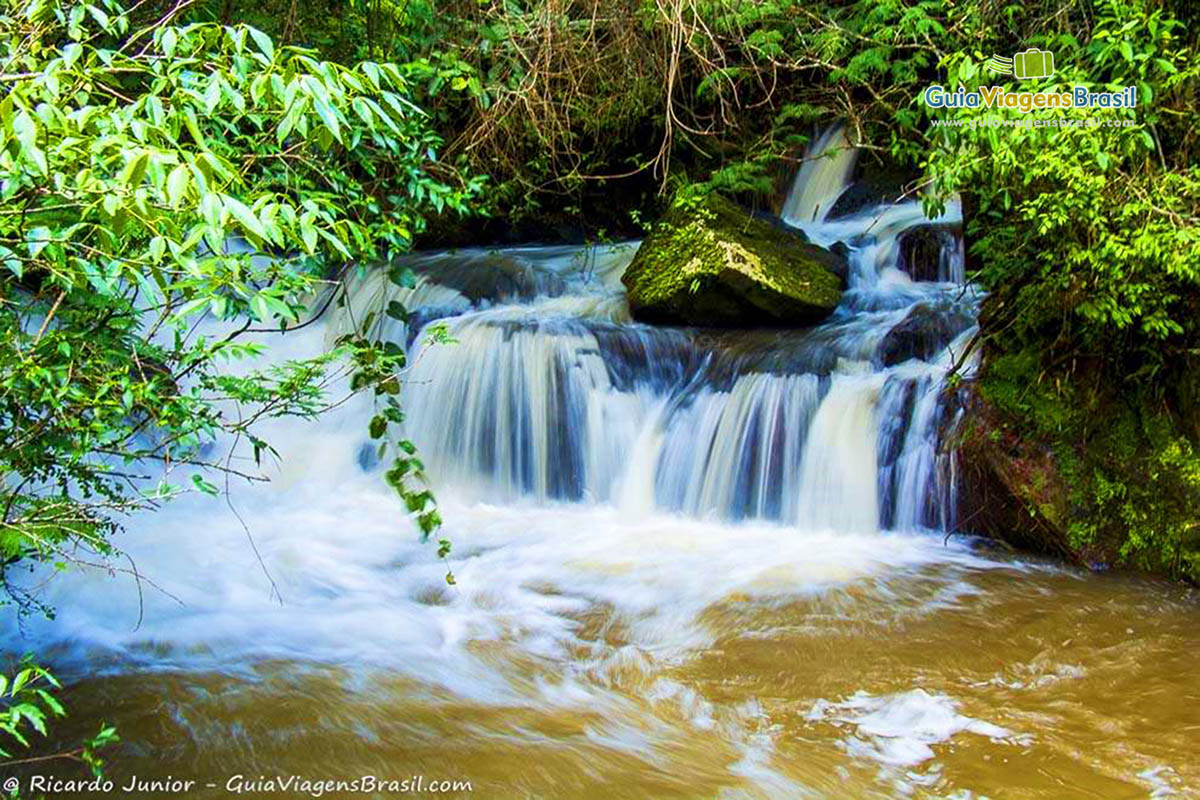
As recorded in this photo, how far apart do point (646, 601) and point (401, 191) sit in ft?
8.97

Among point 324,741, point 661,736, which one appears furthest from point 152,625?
point 661,736

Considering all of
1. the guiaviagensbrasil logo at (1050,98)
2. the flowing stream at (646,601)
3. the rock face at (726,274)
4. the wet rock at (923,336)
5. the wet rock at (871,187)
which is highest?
the wet rock at (871,187)

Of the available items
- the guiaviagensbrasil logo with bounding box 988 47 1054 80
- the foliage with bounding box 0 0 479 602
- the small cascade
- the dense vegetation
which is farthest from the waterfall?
the foliage with bounding box 0 0 479 602

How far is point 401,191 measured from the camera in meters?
5.05

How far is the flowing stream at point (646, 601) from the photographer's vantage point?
2.93 m

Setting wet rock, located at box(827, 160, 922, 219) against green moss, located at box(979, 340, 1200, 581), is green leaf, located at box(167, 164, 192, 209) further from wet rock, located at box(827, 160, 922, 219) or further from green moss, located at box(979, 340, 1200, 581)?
wet rock, located at box(827, 160, 922, 219)

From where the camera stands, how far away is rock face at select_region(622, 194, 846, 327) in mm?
6332

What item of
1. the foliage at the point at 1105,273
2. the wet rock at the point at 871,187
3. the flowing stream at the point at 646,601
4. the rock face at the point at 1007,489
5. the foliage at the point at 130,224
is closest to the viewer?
the foliage at the point at 130,224

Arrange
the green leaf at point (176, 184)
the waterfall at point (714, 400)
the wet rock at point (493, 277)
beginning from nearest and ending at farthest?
the green leaf at point (176, 184)
the waterfall at point (714, 400)
the wet rock at point (493, 277)

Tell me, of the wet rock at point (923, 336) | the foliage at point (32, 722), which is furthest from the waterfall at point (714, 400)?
the foliage at point (32, 722)

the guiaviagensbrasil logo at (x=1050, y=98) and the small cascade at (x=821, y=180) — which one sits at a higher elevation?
the small cascade at (x=821, y=180)

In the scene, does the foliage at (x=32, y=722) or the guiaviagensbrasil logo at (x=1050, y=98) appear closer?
the foliage at (x=32, y=722)

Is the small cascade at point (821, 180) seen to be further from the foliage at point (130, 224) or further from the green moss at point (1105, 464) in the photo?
the foliage at point (130, 224)

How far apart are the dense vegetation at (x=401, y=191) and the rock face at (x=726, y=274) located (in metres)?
0.69
